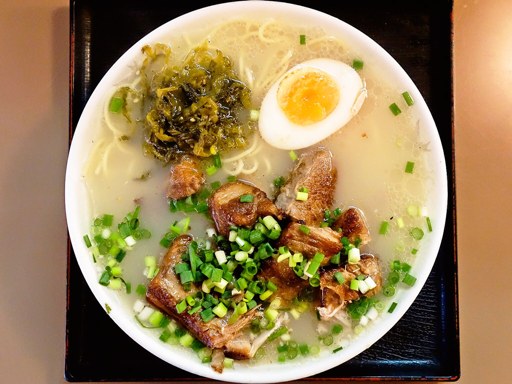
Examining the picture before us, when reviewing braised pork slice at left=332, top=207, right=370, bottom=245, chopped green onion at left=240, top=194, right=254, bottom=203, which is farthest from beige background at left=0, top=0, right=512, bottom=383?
chopped green onion at left=240, top=194, right=254, bottom=203

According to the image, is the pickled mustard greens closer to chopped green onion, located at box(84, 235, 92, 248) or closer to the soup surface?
the soup surface

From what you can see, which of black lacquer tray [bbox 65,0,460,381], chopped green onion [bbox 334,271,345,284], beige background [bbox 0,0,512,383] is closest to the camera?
chopped green onion [bbox 334,271,345,284]

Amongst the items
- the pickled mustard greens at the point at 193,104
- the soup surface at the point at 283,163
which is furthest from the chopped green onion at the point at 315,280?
the pickled mustard greens at the point at 193,104

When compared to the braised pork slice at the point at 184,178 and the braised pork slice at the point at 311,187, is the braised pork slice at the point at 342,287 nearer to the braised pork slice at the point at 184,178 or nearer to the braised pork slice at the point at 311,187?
the braised pork slice at the point at 311,187

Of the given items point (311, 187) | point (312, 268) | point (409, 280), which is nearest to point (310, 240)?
point (312, 268)

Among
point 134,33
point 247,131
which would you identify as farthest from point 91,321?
point 134,33
